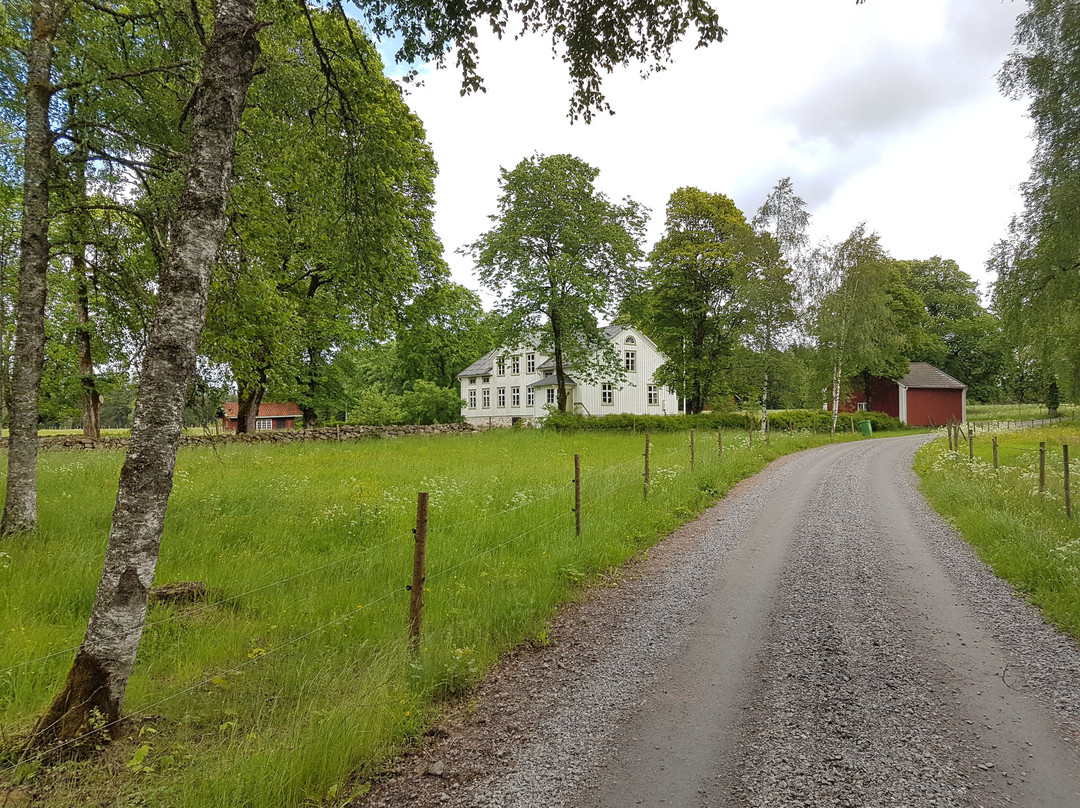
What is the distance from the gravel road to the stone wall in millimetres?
14067

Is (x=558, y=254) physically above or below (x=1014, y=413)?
above

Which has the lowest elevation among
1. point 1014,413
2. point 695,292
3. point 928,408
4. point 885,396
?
point 1014,413

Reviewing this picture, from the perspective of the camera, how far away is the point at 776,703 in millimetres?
3793

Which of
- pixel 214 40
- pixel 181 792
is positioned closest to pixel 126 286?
pixel 214 40

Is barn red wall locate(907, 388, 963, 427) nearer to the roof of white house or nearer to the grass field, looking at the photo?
the grass field

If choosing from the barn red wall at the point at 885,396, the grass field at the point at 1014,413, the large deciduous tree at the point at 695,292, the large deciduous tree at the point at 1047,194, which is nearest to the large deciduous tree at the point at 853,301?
the large deciduous tree at the point at 695,292

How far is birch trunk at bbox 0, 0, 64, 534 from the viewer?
21.3ft

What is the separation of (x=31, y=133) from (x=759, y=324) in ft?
87.9

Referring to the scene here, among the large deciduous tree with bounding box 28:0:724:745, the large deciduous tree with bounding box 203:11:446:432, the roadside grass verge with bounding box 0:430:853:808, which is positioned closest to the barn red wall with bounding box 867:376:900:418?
the roadside grass verge with bounding box 0:430:853:808

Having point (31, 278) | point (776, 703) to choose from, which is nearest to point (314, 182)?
point (31, 278)

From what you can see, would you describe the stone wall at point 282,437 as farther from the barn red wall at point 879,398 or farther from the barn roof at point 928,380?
the barn roof at point 928,380

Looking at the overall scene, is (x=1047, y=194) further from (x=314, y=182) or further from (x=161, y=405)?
(x=161, y=405)

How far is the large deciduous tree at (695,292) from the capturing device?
98.6 ft

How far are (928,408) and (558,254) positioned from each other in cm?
3037
